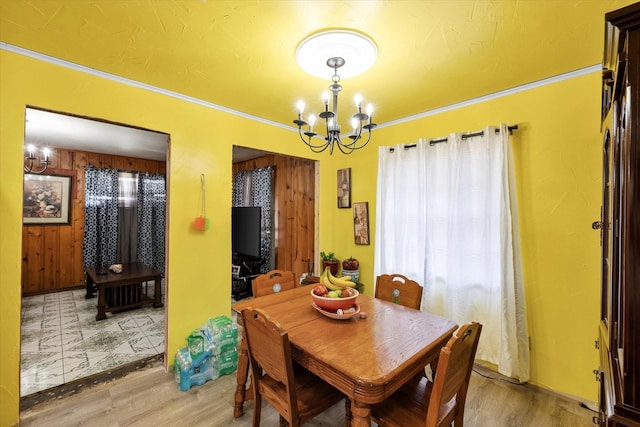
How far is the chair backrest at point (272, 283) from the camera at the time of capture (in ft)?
7.29

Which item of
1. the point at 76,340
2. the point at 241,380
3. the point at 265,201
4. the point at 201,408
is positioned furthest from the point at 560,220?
the point at 76,340

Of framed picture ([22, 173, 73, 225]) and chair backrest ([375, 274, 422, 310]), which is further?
framed picture ([22, 173, 73, 225])

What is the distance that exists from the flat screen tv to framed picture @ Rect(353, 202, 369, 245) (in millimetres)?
1564

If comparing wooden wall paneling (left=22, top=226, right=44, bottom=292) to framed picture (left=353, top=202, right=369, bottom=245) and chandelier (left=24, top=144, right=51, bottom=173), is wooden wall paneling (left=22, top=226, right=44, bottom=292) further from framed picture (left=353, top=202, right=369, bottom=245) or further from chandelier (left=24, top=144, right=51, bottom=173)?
framed picture (left=353, top=202, right=369, bottom=245)

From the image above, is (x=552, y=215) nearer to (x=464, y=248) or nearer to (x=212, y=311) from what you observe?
(x=464, y=248)

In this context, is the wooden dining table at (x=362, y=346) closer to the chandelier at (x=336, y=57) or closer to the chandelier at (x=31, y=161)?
the chandelier at (x=336, y=57)

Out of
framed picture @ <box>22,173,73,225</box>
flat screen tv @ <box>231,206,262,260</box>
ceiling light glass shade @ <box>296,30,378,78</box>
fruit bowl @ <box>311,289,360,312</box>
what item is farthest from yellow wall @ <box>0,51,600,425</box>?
framed picture @ <box>22,173,73,225</box>

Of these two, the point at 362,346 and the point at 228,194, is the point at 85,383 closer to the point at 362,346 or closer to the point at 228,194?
the point at 228,194

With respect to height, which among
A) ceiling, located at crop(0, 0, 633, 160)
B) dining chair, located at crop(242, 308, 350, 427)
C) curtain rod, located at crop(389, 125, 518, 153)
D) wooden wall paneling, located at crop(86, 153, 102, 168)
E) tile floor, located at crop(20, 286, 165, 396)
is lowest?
tile floor, located at crop(20, 286, 165, 396)

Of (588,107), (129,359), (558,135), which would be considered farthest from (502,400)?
(129,359)

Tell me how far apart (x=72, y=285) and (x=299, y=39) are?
5.64m

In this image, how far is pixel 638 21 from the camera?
2.49ft

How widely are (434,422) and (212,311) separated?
2083 mm

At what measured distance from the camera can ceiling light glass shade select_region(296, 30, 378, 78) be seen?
156 cm
